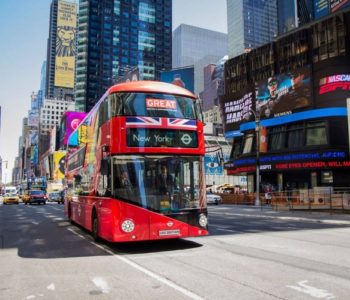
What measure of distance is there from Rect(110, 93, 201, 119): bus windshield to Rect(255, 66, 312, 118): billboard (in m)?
41.5

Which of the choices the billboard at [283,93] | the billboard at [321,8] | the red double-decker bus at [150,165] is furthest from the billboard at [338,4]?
the red double-decker bus at [150,165]

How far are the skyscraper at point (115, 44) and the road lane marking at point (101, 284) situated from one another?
159367 mm

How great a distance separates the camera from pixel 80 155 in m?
16.8

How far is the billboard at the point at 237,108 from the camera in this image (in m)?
61.4

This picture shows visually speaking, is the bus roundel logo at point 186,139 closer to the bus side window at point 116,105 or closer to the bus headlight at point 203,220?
the bus side window at point 116,105

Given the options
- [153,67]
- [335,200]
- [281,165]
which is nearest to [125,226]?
[335,200]

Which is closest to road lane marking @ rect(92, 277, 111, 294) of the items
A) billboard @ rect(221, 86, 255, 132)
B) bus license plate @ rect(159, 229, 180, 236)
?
bus license plate @ rect(159, 229, 180, 236)

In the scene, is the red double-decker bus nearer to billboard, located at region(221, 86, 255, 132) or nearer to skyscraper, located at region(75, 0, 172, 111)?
billboard, located at region(221, 86, 255, 132)

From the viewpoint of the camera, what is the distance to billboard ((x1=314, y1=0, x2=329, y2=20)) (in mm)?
82156

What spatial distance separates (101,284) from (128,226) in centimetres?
336

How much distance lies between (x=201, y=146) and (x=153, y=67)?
170 meters

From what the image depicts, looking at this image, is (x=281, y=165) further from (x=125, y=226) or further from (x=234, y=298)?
(x=234, y=298)

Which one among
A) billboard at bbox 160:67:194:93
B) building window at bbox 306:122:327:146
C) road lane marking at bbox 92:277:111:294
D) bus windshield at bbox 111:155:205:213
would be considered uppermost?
billboard at bbox 160:67:194:93

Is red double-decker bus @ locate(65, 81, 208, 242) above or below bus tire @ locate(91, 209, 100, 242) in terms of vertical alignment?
above
